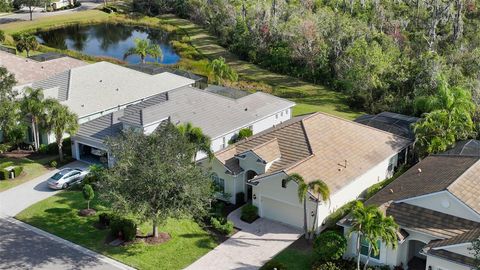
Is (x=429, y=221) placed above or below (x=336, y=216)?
above

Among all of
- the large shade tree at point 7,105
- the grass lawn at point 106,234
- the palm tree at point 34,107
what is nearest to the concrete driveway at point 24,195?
the grass lawn at point 106,234

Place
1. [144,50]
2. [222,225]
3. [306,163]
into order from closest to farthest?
[222,225], [306,163], [144,50]

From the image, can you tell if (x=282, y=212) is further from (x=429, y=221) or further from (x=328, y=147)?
(x=429, y=221)

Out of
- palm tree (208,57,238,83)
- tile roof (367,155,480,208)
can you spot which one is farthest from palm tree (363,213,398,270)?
palm tree (208,57,238,83)

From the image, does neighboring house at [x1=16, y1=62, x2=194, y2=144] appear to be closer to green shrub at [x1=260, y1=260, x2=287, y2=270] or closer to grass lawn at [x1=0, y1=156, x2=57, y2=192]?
grass lawn at [x1=0, y1=156, x2=57, y2=192]

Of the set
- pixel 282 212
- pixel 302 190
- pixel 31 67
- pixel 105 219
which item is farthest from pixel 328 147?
pixel 31 67

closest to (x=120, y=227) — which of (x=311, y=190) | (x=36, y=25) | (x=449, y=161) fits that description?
(x=311, y=190)

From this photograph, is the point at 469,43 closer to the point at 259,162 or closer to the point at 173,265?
the point at 259,162
